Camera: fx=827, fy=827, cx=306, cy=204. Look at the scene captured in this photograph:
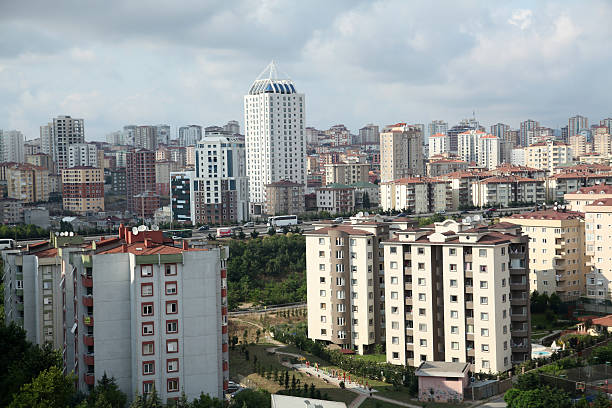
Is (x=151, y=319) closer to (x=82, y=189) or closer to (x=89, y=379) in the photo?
(x=89, y=379)

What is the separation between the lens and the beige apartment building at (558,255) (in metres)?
39.5

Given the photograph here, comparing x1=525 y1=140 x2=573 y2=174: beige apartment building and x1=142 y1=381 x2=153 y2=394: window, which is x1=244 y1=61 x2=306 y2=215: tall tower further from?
x1=142 y1=381 x2=153 y2=394: window

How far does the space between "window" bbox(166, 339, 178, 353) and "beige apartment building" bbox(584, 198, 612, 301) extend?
23494 millimetres

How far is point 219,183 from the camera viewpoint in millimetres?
77250

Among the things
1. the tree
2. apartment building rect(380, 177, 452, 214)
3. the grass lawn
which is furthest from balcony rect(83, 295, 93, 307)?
apartment building rect(380, 177, 452, 214)

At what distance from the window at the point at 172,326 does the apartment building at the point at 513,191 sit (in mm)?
53141

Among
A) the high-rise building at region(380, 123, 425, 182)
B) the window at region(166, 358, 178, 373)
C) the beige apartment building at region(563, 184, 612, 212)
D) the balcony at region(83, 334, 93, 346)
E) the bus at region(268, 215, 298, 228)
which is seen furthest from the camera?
the high-rise building at region(380, 123, 425, 182)

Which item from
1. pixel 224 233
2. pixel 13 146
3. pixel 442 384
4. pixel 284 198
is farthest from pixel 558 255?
pixel 13 146

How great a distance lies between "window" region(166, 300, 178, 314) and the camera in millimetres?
22516

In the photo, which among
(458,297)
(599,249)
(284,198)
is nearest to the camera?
(458,297)

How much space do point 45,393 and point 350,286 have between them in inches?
611

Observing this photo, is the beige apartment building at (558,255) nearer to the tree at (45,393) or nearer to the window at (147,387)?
the window at (147,387)

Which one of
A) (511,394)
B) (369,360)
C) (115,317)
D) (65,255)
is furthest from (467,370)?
(65,255)

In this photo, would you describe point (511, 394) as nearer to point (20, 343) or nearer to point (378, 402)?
point (378, 402)
